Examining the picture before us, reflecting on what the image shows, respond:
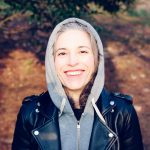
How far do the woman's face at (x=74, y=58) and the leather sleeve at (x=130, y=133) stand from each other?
49cm

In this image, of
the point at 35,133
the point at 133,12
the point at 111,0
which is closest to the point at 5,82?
the point at 111,0

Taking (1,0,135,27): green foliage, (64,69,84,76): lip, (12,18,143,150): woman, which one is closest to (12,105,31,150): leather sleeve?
(12,18,143,150): woman

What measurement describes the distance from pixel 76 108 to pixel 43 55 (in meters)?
4.33

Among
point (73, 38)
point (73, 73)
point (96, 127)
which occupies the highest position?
point (73, 38)

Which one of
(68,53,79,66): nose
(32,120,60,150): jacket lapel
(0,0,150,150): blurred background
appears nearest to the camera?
(68,53,79,66): nose

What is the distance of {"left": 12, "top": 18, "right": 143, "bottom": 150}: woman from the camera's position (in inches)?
117

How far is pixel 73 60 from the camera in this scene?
2.92 m

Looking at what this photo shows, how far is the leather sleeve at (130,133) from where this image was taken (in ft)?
10.1

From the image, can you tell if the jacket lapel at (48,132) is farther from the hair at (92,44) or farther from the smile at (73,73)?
the smile at (73,73)

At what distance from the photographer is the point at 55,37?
3047 millimetres

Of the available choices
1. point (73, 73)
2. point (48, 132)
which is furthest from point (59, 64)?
point (48, 132)

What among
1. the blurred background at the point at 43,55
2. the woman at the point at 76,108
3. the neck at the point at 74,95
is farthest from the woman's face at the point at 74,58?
the blurred background at the point at 43,55

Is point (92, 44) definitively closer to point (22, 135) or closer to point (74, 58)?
point (74, 58)

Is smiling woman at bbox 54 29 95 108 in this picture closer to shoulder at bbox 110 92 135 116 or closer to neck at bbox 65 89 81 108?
neck at bbox 65 89 81 108
